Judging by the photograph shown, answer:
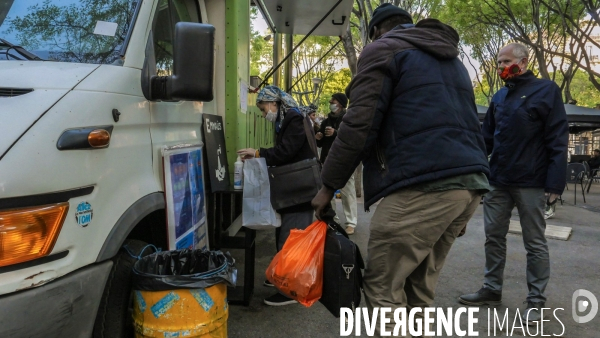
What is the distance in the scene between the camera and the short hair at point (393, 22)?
2.69 meters

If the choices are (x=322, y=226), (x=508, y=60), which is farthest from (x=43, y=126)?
(x=508, y=60)

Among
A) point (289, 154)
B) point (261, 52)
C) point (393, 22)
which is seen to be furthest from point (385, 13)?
point (261, 52)

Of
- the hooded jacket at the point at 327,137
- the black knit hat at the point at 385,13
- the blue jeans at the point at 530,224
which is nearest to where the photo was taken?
the black knit hat at the point at 385,13

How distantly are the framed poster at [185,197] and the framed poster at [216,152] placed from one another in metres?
0.16

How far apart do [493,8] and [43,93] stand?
53.4 feet

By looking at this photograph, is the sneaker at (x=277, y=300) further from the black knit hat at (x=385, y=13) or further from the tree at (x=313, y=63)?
the tree at (x=313, y=63)

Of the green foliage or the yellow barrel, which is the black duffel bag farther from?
the green foliage

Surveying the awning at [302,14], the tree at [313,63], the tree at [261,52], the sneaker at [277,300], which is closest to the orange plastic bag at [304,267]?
the sneaker at [277,300]

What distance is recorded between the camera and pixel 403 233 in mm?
2350

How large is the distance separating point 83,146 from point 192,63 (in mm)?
693

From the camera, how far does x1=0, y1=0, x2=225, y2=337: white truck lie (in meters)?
1.79

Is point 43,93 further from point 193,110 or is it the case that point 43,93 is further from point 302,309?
point 302,309

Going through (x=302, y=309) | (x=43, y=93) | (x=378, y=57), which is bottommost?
(x=302, y=309)

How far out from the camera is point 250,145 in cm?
486
